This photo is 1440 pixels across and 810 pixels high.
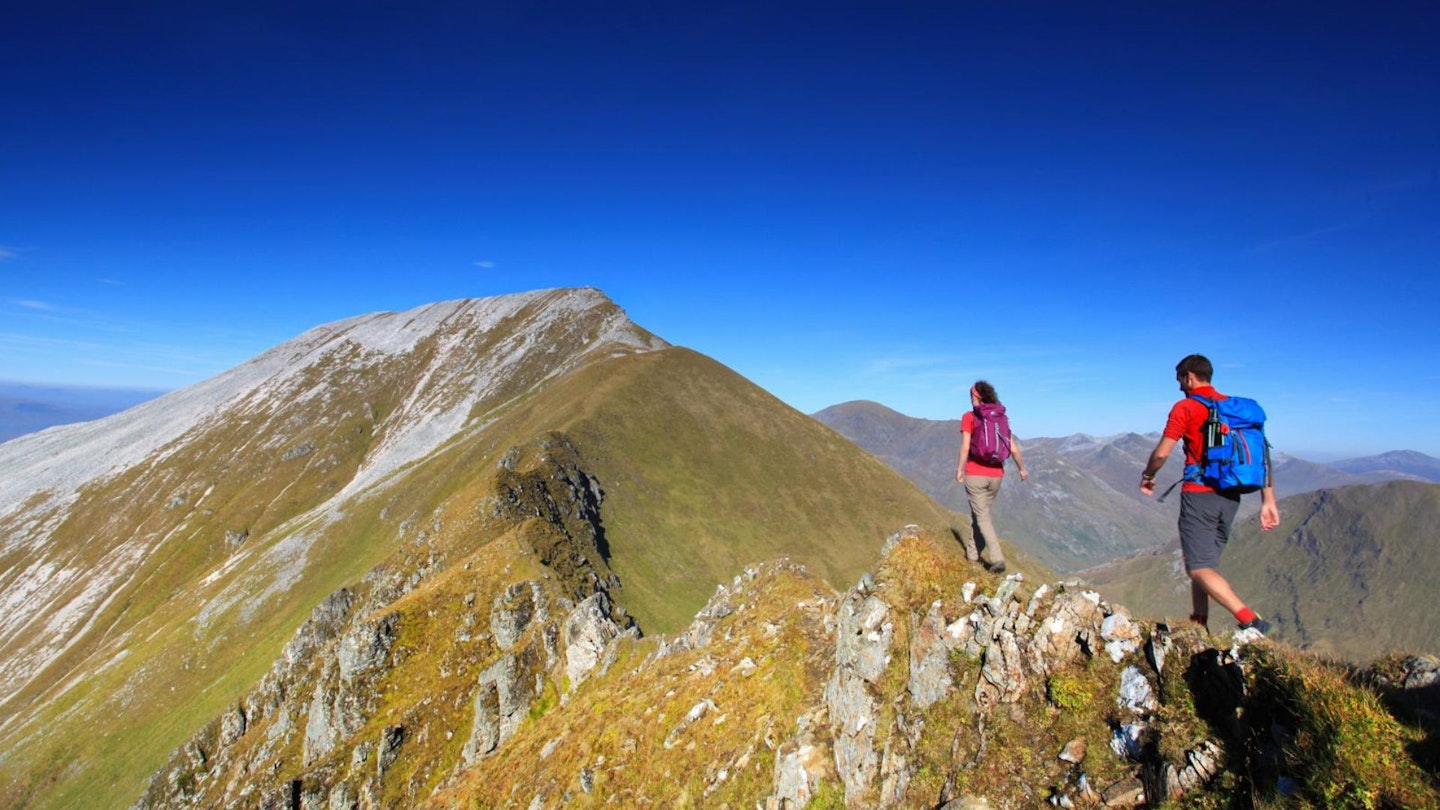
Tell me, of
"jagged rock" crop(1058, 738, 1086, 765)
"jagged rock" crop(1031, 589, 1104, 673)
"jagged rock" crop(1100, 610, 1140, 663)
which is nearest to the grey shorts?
"jagged rock" crop(1100, 610, 1140, 663)

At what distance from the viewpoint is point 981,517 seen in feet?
52.1

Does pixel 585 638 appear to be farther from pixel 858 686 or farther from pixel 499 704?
pixel 858 686

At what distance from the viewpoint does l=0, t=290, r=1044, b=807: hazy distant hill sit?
62.4 metres

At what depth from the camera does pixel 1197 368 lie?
1233 cm

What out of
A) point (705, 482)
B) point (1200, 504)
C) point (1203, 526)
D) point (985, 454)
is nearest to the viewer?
point (1200, 504)

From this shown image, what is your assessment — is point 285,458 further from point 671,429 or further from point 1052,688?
point 1052,688

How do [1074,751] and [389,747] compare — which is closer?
[1074,751]

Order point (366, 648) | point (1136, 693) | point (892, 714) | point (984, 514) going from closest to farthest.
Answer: point (1136, 693) → point (892, 714) → point (984, 514) → point (366, 648)

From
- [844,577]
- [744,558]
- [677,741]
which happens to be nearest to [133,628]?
[744,558]

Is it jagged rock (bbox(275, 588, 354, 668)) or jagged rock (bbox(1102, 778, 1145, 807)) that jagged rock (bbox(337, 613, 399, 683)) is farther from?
jagged rock (bbox(1102, 778, 1145, 807))

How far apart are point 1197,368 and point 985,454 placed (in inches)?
189

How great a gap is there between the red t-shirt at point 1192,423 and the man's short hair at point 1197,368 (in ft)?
0.81

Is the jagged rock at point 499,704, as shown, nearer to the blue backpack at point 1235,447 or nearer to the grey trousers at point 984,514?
the grey trousers at point 984,514

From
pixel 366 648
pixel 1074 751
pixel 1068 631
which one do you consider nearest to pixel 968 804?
pixel 1074 751
